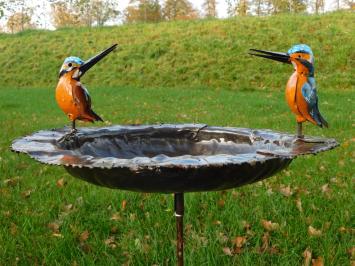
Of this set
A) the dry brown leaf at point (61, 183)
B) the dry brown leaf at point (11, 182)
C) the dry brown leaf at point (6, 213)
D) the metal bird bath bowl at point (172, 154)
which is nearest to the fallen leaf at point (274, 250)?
the metal bird bath bowl at point (172, 154)

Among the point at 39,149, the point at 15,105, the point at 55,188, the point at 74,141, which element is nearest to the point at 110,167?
the point at 39,149

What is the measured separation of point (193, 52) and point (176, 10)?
1048 inches

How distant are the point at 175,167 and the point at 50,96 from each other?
12.9 metres

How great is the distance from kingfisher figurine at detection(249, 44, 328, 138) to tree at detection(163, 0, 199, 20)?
41.1m

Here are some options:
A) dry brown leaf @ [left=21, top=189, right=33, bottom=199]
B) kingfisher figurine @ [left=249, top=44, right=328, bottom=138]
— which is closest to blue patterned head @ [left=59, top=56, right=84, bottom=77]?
kingfisher figurine @ [left=249, top=44, right=328, bottom=138]

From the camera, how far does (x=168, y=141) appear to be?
2682 millimetres

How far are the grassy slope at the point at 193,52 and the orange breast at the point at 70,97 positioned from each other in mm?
12514

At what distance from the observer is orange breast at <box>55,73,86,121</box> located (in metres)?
2.16

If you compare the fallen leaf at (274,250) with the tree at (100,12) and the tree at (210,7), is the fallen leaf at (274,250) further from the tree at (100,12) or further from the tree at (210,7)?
the tree at (210,7)

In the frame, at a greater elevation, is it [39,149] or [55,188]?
[39,149]

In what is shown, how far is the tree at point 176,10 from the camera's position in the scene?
42.1 metres

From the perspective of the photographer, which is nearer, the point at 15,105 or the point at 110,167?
the point at 110,167

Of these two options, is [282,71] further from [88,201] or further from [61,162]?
[61,162]

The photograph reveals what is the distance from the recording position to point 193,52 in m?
17.4
